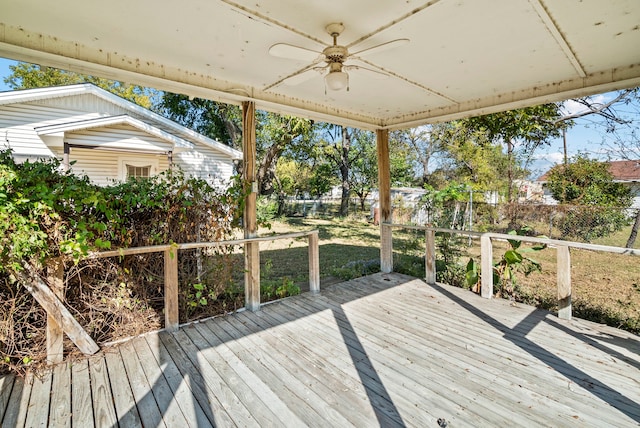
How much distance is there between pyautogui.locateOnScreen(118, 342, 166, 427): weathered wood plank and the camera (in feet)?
6.09

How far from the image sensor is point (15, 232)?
2.11 metres

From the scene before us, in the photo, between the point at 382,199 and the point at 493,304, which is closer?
the point at 493,304

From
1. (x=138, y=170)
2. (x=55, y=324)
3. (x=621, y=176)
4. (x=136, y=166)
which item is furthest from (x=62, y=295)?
(x=621, y=176)

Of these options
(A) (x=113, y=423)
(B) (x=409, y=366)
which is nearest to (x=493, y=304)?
(B) (x=409, y=366)

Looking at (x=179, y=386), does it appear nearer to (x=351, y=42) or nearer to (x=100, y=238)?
(x=100, y=238)

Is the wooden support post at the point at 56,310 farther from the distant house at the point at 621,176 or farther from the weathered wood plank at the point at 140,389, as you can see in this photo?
the distant house at the point at 621,176

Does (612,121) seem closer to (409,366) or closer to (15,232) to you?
(409,366)

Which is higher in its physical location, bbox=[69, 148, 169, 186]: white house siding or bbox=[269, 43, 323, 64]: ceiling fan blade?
bbox=[69, 148, 169, 186]: white house siding

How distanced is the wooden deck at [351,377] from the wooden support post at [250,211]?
11.5 inches

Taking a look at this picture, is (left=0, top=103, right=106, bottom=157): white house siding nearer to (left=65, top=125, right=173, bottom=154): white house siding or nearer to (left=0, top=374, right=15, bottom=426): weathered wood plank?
(left=65, top=125, right=173, bottom=154): white house siding

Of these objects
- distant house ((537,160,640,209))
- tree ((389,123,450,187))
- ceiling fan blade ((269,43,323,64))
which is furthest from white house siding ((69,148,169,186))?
tree ((389,123,450,187))

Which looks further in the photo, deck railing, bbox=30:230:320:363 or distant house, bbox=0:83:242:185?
distant house, bbox=0:83:242:185

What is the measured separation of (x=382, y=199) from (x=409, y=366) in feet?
10.8

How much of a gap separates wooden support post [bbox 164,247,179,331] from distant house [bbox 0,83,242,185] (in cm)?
475
